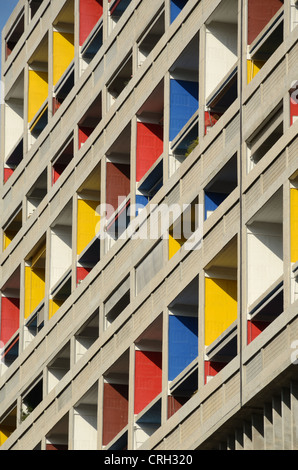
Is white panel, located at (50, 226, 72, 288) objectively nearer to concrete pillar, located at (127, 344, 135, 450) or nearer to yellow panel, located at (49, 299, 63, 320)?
yellow panel, located at (49, 299, 63, 320)

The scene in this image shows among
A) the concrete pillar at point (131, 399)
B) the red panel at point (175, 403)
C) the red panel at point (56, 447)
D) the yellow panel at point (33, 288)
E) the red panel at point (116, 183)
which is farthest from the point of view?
the yellow panel at point (33, 288)

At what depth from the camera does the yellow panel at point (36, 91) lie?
179ft

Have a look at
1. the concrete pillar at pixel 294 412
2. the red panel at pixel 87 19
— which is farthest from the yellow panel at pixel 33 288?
the concrete pillar at pixel 294 412

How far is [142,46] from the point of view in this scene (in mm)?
45156

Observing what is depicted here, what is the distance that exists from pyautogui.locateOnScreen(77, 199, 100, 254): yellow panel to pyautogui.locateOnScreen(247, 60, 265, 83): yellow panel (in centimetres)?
1131

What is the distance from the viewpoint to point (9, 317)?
5472 cm

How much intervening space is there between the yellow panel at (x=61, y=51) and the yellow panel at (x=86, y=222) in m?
5.83

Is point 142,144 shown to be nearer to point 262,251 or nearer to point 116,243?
point 116,243

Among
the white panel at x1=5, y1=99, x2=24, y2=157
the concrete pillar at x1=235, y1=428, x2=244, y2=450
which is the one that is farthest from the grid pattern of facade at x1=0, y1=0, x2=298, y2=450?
the white panel at x1=5, y1=99, x2=24, y2=157

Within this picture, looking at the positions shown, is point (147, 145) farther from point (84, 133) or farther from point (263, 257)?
point (263, 257)

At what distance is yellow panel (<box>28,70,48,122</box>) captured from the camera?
2143 inches

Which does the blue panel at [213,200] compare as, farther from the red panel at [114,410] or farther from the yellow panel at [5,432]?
the yellow panel at [5,432]
